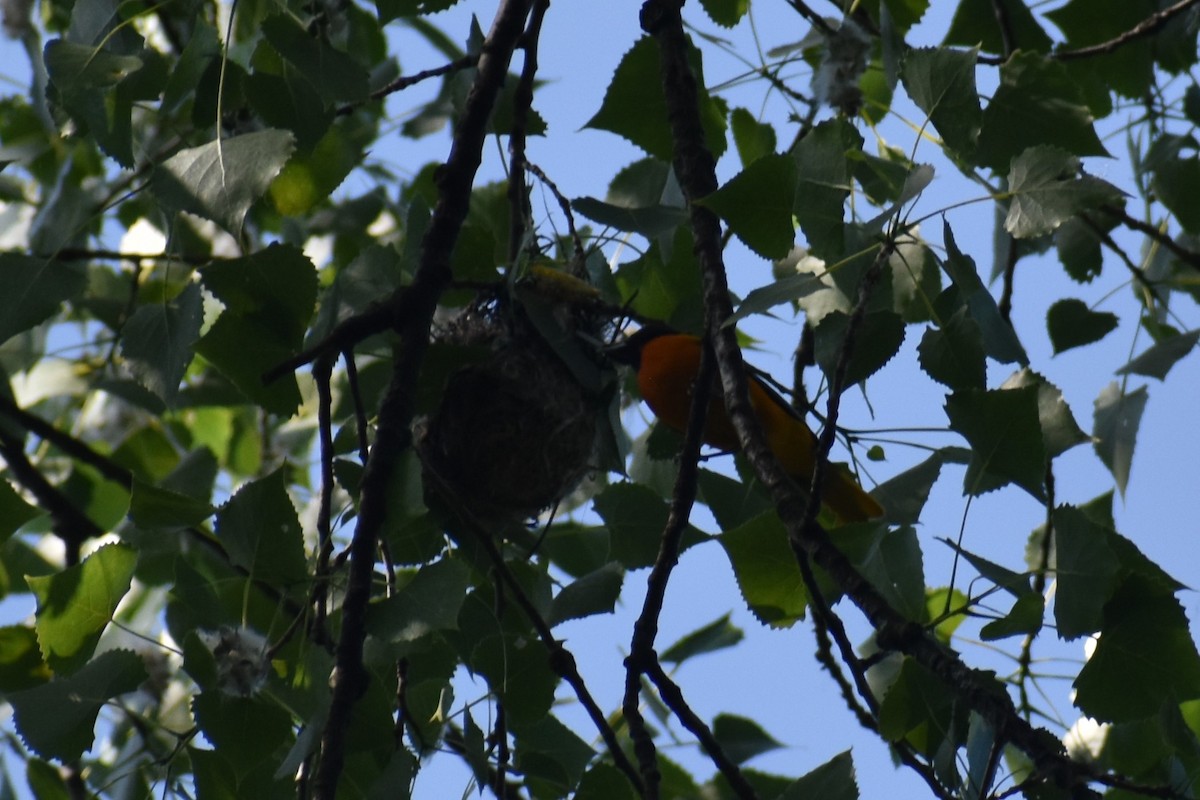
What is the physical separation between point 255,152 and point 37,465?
240 cm

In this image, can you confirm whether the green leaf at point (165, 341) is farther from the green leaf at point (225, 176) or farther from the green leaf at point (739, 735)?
the green leaf at point (739, 735)

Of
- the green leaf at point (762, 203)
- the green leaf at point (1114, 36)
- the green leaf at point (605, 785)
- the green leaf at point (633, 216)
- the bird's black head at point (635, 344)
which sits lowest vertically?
the green leaf at point (605, 785)

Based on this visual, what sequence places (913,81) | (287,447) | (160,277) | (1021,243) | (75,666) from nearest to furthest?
(913,81), (75,666), (1021,243), (287,447), (160,277)

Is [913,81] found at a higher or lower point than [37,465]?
lower

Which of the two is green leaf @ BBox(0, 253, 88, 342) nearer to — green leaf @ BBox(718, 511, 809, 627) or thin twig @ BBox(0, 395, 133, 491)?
green leaf @ BBox(718, 511, 809, 627)

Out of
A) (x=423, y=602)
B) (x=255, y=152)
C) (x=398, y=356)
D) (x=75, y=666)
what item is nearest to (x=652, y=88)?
(x=398, y=356)

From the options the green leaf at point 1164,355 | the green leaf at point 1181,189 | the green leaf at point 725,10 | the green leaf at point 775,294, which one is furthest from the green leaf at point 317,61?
the green leaf at point 1181,189

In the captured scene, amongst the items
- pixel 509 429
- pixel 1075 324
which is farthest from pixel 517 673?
pixel 1075 324

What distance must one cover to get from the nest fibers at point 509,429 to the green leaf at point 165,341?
1.99ft

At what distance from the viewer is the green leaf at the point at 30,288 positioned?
1.77 m

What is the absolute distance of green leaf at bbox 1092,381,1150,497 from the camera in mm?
2443

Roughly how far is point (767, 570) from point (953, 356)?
0.40 meters

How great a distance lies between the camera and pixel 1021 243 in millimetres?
3090

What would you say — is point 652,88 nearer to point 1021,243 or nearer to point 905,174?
point 905,174
